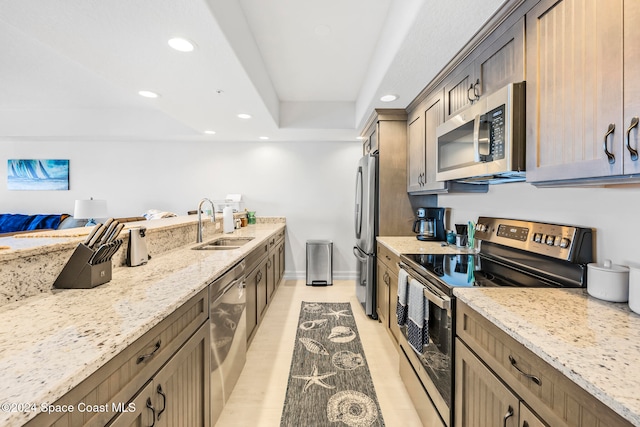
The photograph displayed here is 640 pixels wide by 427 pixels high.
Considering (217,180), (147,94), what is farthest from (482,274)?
(217,180)

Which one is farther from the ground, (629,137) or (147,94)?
(147,94)

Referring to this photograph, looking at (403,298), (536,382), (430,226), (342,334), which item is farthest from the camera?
(430,226)

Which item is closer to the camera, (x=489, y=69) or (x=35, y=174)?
(x=489, y=69)

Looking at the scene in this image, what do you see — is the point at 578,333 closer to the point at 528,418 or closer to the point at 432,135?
the point at 528,418

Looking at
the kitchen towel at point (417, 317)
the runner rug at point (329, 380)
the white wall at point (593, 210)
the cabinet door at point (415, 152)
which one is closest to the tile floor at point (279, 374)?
the runner rug at point (329, 380)

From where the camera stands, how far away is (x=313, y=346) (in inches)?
93.7

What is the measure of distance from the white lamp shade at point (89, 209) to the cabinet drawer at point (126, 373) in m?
3.68

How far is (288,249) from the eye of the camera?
4531mm

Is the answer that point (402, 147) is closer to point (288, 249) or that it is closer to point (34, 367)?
point (288, 249)

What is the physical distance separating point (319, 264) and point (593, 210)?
3270mm

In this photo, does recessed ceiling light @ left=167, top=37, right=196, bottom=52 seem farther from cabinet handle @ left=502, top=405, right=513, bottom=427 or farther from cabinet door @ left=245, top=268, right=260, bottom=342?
cabinet handle @ left=502, top=405, right=513, bottom=427

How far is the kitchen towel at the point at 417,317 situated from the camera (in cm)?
152

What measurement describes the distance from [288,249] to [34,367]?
3.92 metres

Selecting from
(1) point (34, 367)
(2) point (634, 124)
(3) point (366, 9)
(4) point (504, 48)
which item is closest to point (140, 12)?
(3) point (366, 9)
